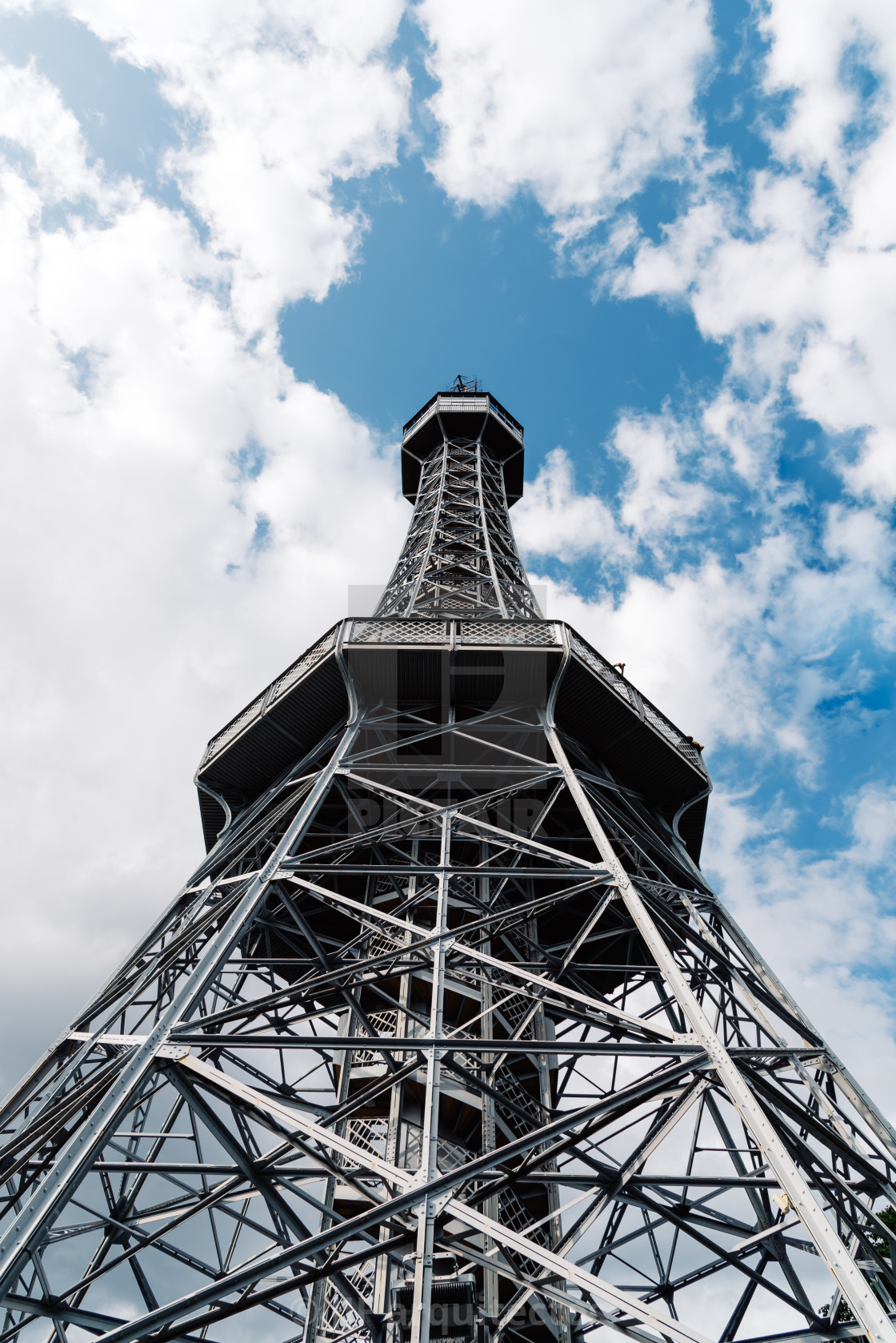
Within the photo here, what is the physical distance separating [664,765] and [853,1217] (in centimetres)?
927

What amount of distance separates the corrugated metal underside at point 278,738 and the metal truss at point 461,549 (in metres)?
4.94

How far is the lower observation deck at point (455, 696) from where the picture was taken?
1675 centimetres

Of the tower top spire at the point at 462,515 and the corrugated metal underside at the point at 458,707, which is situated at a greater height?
the tower top spire at the point at 462,515

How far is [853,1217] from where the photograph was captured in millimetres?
10258

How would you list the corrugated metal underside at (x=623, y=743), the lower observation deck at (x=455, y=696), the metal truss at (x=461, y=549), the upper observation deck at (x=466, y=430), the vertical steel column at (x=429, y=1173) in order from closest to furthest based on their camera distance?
the vertical steel column at (x=429, y=1173) < the lower observation deck at (x=455, y=696) < the corrugated metal underside at (x=623, y=743) < the metal truss at (x=461, y=549) < the upper observation deck at (x=466, y=430)

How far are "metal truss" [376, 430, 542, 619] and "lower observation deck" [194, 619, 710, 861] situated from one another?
143 inches

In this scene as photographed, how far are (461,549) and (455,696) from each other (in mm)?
12599

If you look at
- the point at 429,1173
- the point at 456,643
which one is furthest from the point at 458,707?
the point at 429,1173

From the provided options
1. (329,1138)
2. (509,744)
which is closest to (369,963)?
(329,1138)

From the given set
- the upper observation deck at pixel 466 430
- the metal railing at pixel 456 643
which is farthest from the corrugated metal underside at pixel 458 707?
the upper observation deck at pixel 466 430

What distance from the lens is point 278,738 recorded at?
18.0 metres

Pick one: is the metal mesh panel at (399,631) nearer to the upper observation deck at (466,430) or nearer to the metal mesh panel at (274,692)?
the metal mesh panel at (274,692)

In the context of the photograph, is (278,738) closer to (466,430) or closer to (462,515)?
(462,515)

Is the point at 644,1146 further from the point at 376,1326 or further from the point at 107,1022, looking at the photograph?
the point at 107,1022
